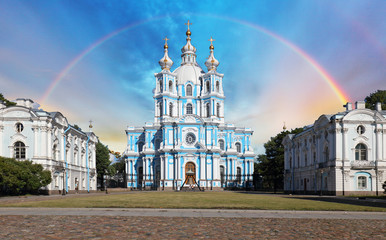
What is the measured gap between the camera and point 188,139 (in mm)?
82500

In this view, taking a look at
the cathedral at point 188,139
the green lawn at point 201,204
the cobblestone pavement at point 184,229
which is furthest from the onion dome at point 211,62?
the cobblestone pavement at point 184,229

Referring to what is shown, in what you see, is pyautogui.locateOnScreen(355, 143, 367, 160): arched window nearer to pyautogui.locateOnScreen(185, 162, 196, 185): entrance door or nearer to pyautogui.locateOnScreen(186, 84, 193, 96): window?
pyautogui.locateOnScreen(185, 162, 196, 185): entrance door

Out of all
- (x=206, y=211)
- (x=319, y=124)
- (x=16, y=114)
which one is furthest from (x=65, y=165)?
(x=206, y=211)

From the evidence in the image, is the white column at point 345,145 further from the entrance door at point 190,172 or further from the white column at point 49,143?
the entrance door at point 190,172

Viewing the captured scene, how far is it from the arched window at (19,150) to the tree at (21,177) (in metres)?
4.16

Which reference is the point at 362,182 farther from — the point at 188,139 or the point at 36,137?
the point at 188,139

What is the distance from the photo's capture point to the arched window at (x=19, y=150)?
47.4 m

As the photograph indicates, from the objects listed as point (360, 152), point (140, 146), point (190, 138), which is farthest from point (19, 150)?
point (140, 146)

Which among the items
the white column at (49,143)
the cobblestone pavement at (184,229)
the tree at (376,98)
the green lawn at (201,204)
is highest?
the tree at (376,98)

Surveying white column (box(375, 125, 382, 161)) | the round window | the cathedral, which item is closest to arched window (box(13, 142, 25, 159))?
the cathedral

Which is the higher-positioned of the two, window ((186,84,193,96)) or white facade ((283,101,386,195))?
window ((186,84,193,96))

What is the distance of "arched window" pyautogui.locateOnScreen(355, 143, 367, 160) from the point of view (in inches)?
1903

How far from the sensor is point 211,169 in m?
80.8

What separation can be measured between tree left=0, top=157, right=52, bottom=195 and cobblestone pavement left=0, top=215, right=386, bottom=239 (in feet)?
85.6
